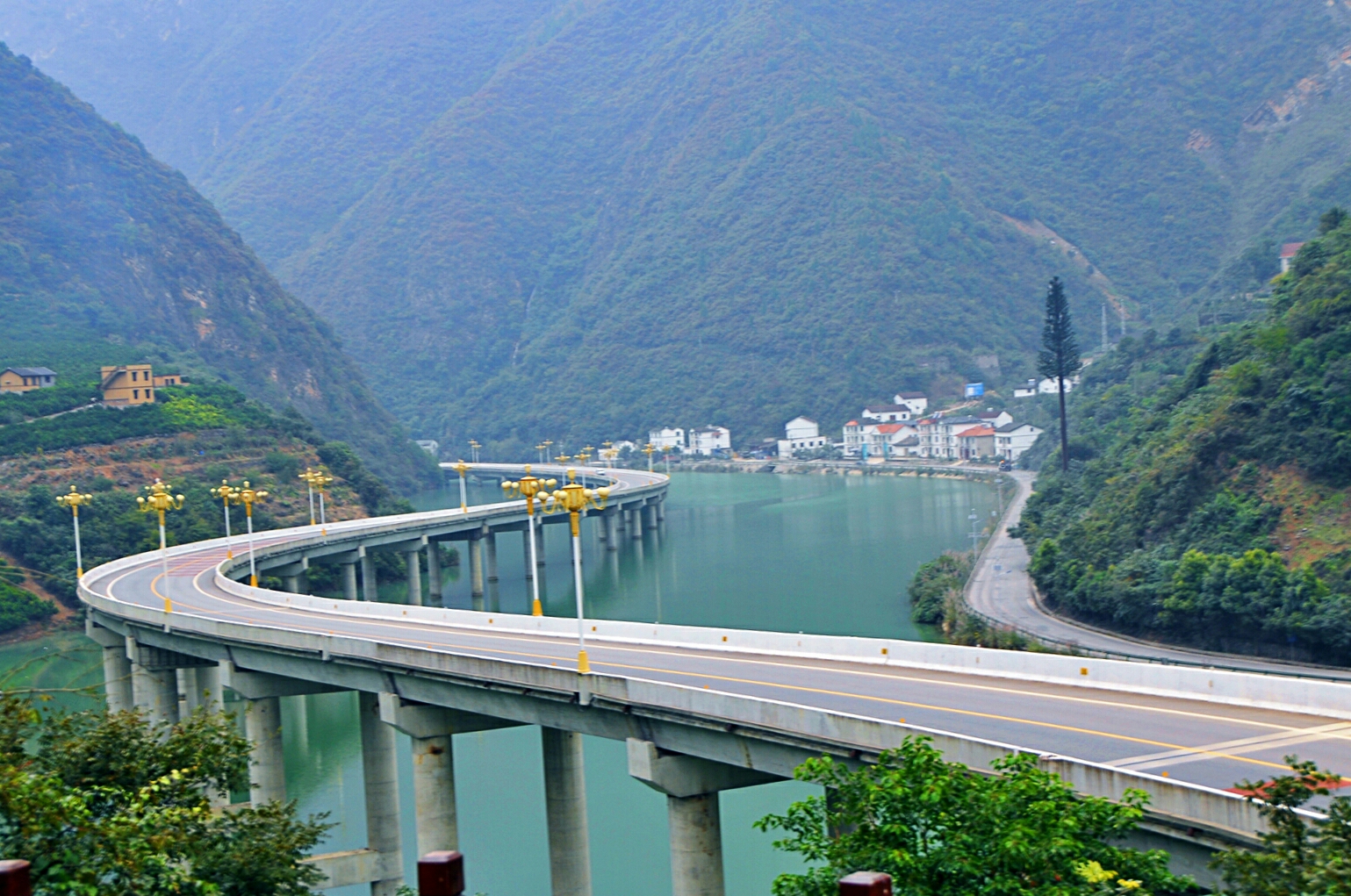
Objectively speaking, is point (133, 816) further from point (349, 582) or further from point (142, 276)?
point (142, 276)

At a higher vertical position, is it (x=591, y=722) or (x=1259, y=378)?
(x=1259, y=378)

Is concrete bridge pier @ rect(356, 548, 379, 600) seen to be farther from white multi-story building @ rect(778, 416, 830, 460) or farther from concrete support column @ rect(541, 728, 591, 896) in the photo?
white multi-story building @ rect(778, 416, 830, 460)

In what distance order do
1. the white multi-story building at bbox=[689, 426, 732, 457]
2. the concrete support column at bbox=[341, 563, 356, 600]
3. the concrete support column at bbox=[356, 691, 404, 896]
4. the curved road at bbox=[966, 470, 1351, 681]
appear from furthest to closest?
the white multi-story building at bbox=[689, 426, 732, 457], the concrete support column at bbox=[341, 563, 356, 600], the curved road at bbox=[966, 470, 1351, 681], the concrete support column at bbox=[356, 691, 404, 896]

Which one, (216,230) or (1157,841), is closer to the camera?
(1157,841)

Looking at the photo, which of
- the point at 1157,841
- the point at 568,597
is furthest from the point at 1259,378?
the point at 1157,841

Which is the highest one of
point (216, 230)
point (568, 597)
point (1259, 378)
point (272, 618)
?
point (216, 230)

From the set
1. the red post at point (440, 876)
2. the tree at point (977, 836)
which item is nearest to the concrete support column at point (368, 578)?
the tree at point (977, 836)

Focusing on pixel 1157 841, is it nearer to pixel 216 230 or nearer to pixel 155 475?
pixel 155 475

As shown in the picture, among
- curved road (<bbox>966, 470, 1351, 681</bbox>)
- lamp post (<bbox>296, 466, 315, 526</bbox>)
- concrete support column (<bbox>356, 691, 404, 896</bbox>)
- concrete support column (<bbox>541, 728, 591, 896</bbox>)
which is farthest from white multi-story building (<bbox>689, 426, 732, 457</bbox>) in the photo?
concrete support column (<bbox>541, 728, 591, 896</bbox>)
